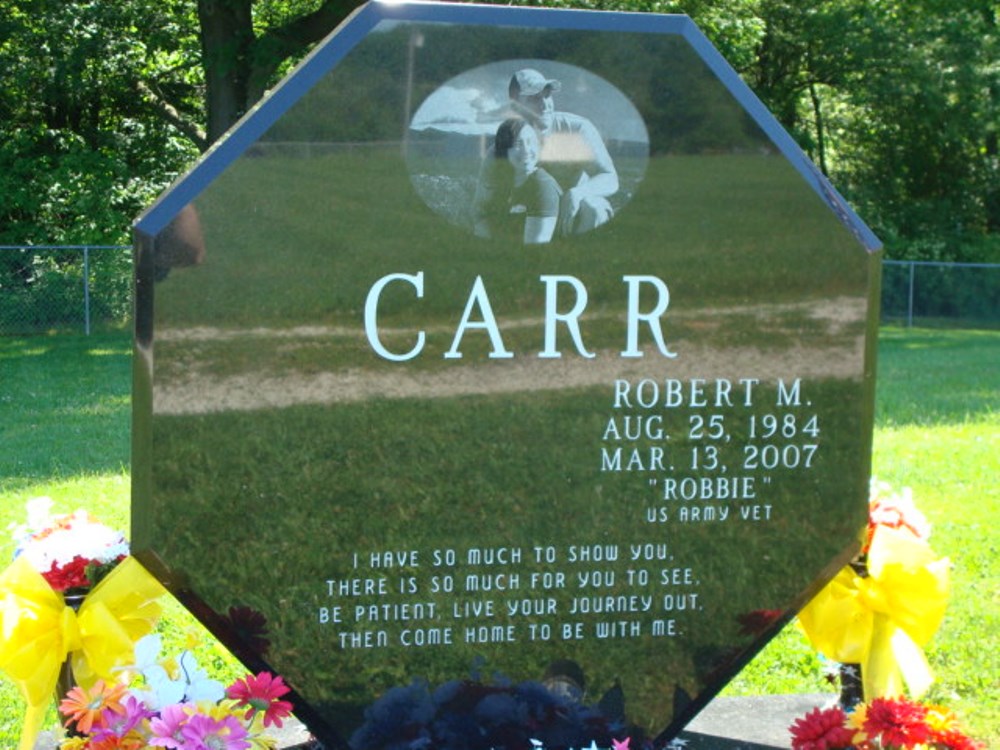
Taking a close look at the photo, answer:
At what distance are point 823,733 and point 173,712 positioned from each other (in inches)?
69.6

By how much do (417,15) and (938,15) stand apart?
28.1m

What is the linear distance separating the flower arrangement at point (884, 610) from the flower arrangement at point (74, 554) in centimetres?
212

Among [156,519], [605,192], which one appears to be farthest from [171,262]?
[605,192]

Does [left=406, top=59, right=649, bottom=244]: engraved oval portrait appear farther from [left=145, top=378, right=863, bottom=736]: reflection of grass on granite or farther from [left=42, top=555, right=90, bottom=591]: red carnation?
[left=42, top=555, right=90, bottom=591]: red carnation

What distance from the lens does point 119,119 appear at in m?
24.0

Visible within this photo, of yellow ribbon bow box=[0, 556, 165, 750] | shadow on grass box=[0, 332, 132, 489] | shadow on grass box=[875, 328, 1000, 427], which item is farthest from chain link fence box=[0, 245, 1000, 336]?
yellow ribbon bow box=[0, 556, 165, 750]

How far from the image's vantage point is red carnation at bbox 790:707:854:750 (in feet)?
12.2

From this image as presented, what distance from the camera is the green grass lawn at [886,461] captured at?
18.2 feet

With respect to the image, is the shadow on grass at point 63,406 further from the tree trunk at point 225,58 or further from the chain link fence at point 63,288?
the tree trunk at point 225,58

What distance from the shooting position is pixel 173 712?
11.0 ft

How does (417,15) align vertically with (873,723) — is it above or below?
above

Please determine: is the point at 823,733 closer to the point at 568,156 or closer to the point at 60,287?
the point at 568,156

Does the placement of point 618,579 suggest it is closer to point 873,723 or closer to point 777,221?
point 873,723

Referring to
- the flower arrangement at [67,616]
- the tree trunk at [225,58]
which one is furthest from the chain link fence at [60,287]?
the flower arrangement at [67,616]
